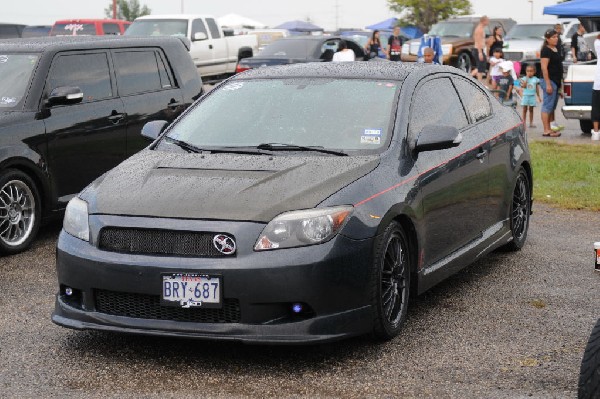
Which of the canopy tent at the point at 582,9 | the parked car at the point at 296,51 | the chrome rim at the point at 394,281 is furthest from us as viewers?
the parked car at the point at 296,51

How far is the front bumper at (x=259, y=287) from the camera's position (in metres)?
5.56

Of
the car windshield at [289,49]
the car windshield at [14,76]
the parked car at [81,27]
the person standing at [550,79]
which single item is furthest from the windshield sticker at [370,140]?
the parked car at [81,27]

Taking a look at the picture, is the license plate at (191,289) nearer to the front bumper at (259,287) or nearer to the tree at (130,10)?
the front bumper at (259,287)

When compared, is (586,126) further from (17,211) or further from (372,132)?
(372,132)

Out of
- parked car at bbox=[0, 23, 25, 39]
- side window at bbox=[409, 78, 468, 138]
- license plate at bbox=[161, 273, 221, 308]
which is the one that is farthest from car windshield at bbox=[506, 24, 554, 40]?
license plate at bbox=[161, 273, 221, 308]

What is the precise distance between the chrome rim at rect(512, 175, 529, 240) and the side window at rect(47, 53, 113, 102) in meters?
3.75

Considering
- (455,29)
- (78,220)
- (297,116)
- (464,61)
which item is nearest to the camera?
(78,220)

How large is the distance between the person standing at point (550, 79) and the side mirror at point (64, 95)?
1069 centimetres

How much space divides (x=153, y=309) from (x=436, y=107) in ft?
8.55

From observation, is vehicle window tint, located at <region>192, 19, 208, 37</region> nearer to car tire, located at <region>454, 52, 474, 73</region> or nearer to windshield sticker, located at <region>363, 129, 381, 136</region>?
car tire, located at <region>454, 52, 474, 73</region>

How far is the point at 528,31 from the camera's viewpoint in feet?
117

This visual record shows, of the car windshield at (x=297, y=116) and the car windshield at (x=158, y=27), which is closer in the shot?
the car windshield at (x=297, y=116)

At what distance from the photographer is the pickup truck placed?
17.7m

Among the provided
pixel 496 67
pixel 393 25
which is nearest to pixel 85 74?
pixel 496 67
